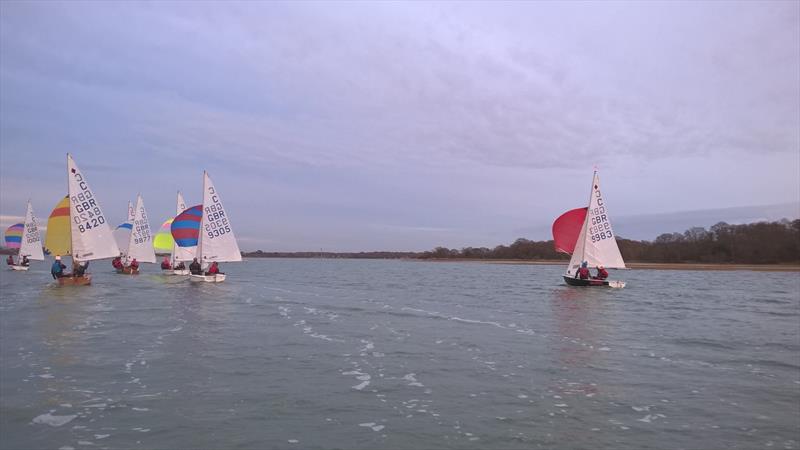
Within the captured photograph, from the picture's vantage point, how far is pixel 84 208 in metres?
33.1

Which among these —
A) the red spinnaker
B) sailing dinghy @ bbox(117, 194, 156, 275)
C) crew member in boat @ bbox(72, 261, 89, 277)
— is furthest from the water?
sailing dinghy @ bbox(117, 194, 156, 275)

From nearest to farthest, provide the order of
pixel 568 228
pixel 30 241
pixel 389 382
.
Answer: pixel 389 382 < pixel 568 228 < pixel 30 241

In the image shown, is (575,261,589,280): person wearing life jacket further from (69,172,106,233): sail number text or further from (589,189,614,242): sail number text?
(69,172,106,233): sail number text

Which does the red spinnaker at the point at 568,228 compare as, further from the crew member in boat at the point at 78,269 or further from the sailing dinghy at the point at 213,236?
the crew member in boat at the point at 78,269

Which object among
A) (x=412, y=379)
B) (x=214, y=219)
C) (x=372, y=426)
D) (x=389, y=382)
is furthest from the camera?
(x=214, y=219)

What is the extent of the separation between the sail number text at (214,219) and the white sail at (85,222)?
623 cm

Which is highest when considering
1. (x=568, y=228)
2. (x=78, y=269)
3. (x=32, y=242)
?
(x=568, y=228)

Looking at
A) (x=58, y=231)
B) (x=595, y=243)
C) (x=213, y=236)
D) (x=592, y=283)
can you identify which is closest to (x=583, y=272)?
(x=592, y=283)

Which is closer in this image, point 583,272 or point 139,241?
point 583,272

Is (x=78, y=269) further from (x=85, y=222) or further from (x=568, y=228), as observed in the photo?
(x=568, y=228)

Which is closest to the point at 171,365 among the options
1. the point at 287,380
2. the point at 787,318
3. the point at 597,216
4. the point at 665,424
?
the point at 287,380

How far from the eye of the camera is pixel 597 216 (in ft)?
134

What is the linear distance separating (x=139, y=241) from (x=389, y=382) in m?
48.4

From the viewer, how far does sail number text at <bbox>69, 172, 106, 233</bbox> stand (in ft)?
108
